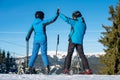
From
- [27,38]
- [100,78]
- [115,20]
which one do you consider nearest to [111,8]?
[115,20]

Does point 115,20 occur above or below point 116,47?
above

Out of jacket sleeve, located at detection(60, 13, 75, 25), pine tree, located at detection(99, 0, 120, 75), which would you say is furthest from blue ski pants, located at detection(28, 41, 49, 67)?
pine tree, located at detection(99, 0, 120, 75)

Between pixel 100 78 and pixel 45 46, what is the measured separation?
384cm

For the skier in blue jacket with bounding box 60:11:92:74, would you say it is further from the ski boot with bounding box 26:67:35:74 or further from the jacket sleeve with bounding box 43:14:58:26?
the ski boot with bounding box 26:67:35:74

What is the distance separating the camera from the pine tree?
34.0 metres

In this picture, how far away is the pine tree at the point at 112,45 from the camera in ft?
112

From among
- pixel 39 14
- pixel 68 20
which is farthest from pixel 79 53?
pixel 39 14

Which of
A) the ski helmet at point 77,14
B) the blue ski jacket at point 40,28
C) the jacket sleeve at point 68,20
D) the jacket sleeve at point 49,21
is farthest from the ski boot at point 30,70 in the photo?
the ski helmet at point 77,14

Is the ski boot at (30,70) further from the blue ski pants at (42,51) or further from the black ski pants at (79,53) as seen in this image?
the black ski pants at (79,53)

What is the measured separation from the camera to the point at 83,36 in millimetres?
13547

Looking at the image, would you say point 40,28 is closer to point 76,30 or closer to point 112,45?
point 76,30

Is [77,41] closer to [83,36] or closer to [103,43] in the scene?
[83,36]

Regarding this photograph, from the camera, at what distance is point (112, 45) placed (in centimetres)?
3506

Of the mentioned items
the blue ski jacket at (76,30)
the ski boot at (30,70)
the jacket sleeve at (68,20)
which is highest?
the jacket sleeve at (68,20)
